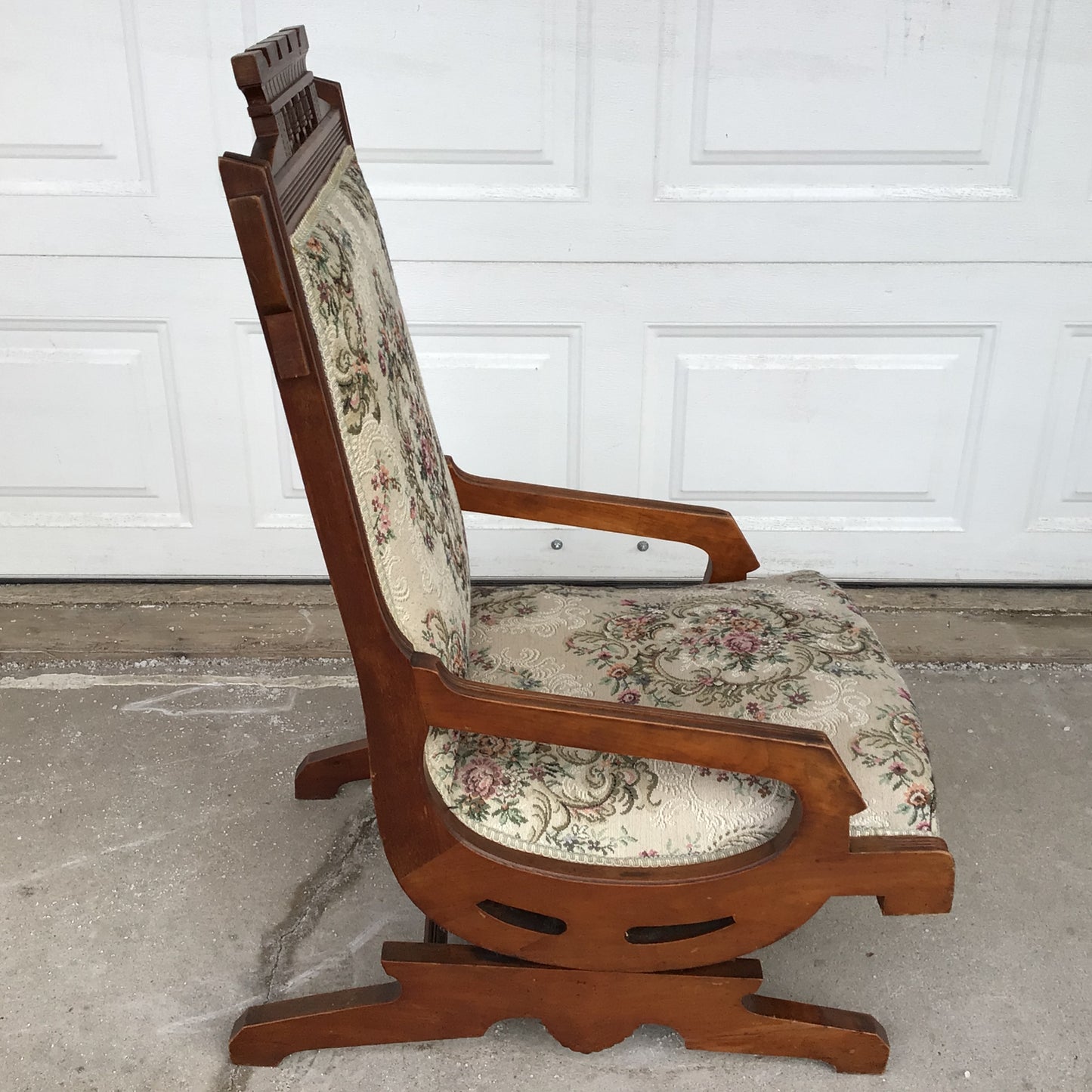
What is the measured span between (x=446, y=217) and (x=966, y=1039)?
1637 mm

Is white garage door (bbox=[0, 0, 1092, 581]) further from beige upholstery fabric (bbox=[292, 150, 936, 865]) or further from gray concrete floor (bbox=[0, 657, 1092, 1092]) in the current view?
beige upholstery fabric (bbox=[292, 150, 936, 865])

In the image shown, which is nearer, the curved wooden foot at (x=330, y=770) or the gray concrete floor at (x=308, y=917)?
the gray concrete floor at (x=308, y=917)

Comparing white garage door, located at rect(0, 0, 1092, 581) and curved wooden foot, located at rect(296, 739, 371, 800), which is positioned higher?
white garage door, located at rect(0, 0, 1092, 581)

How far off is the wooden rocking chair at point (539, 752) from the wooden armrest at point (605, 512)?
0.46 feet

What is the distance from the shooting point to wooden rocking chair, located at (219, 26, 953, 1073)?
1017 millimetres

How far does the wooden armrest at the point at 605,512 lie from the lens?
1.53 metres

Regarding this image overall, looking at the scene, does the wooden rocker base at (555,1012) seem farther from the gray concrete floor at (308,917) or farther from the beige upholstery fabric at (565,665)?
the beige upholstery fabric at (565,665)

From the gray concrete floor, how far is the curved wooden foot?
0.03m

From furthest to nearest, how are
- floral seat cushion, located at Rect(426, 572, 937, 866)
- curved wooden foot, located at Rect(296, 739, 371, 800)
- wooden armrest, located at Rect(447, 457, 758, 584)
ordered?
curved wooden foot, located at Rect(296, 739, 371, 800) < wooden armrest, located at Rect(447, 457, 758, 584) < floral seat cushion, located at Rect(426, 572, 937, 866)

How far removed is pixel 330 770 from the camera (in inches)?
69.4

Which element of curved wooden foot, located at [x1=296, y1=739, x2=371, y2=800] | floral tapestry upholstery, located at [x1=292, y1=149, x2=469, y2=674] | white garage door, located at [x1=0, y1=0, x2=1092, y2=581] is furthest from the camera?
white garage door, located at [x1=0, y1=0, x2=1092, y2=581]

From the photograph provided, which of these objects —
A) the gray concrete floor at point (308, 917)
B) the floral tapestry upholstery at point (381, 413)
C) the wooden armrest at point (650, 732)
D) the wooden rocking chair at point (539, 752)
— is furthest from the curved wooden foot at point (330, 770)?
the wooden armrest at point (650, 732)

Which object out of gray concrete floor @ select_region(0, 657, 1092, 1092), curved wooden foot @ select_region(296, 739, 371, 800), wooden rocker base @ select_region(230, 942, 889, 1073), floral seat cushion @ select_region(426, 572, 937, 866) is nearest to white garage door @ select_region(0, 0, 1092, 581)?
gray concrete floor @ select_region(0, 657, 1092, 1092)

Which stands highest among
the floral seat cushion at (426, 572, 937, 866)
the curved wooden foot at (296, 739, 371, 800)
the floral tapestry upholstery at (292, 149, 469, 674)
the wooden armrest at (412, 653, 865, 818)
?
the floral tapestry upholstery at (292, 149, 469, 674)
